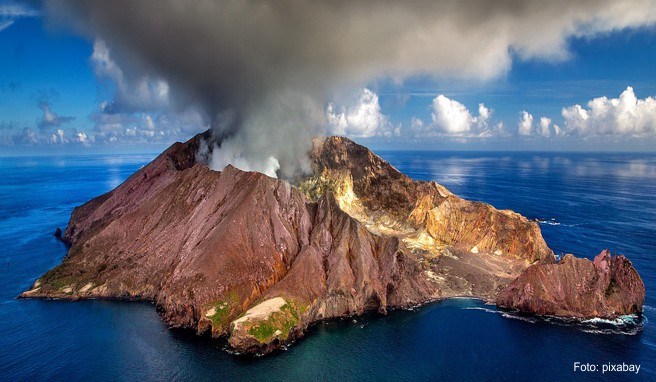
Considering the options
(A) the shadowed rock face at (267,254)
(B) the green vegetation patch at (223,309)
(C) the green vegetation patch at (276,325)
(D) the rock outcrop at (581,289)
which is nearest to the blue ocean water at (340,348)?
(C) the green vegetation patch at (276,325)

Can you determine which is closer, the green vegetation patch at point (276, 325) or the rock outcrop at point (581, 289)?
the green vegetation patch at point (276, 325)

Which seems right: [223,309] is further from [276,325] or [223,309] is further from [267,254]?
[267,254]

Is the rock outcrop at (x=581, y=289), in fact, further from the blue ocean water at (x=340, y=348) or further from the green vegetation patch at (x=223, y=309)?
the green vegetation patch at (x=223, y=309)

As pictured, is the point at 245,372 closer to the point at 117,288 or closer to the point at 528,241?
the point at 117,288

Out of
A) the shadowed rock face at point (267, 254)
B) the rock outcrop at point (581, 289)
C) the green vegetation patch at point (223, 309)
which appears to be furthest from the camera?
the rock outcrop at point (581, 289)

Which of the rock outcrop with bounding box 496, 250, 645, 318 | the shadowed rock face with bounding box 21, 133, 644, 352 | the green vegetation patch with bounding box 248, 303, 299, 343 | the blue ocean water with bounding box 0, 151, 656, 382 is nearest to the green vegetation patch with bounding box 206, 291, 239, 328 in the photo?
the shadowed rock face with bounding box 21, 133, 644, 352

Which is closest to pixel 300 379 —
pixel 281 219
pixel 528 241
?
pixel 281 219

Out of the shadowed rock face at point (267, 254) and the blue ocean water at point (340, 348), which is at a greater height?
the shadowed rock face at point (267, 254)
